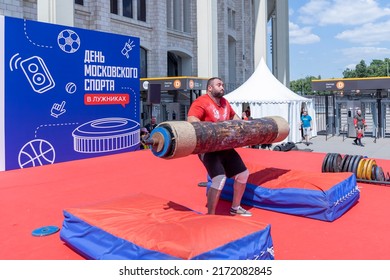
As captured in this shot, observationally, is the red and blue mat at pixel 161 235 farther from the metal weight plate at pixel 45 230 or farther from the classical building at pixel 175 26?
the classical building at pixel 175 26

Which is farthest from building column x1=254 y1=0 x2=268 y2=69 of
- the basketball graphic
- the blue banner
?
the basketball graphic

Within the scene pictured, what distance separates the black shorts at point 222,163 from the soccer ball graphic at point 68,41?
286 inches

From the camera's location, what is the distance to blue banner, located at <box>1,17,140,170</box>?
9.75m

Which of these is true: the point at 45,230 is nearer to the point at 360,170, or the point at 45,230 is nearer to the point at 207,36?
the point at 360,170

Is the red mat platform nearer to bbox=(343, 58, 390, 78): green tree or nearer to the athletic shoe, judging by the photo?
the athletic shoe

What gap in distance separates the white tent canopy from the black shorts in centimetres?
1288

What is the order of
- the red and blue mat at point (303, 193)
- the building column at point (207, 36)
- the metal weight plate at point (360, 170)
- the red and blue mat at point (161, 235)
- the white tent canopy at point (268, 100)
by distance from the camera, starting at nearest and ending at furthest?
the red and blue mat at point (161, 235) → the red and blue mat at point (303, 193) → the metal weight plate at point (360, 170) → the white tent canopy at point (268, 100) → the building column at point (207, 36)

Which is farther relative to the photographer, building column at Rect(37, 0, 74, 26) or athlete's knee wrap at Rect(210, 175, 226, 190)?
building column at Rect(37, 0, 74, 26)

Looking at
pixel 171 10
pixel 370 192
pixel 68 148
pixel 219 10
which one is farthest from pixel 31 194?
pixel 219 10

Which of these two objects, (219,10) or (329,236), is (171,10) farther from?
(329,236)

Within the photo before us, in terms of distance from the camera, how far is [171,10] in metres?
31.0

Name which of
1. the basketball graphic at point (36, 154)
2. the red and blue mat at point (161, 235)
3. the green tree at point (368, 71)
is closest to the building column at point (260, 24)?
the basketball graphic at point (36, 154)

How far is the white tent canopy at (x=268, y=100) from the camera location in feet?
59.0

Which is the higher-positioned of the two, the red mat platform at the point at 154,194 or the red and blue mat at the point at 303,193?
the red and blue mat at the point at 303,193
